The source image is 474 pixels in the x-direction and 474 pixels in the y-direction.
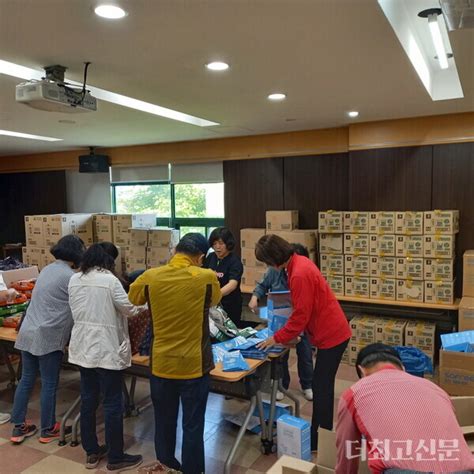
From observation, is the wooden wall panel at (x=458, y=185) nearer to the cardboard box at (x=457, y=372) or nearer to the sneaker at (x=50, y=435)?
the cardboard box at (x=457, y=372)

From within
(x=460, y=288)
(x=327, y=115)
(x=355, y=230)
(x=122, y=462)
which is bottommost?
(x=122, y=462)

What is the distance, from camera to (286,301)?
292 centimetres

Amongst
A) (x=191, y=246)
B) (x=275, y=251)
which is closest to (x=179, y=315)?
(x=191, y=246)

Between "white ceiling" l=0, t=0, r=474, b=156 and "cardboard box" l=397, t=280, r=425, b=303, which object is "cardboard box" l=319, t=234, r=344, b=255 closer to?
"cardboard box" l=397, t=280, r=425, b=303

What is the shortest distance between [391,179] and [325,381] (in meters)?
2.71

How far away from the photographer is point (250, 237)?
5477mm

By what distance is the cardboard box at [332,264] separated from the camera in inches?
189

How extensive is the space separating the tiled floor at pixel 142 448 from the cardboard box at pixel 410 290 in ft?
5.06

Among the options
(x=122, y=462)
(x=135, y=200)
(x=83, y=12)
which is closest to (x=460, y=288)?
(x=122, y=462)

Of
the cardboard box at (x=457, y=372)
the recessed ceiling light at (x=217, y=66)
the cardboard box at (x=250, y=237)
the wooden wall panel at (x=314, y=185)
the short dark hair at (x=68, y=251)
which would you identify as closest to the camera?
the recessed ceiling light at (x=217, y=66)

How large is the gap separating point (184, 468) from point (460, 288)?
3.42m

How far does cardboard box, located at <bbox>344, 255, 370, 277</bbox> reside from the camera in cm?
467

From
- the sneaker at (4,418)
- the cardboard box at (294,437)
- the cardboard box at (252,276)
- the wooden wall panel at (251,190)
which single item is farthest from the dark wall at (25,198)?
the cardboard box at (294,437)

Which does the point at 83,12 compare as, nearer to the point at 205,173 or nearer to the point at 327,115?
the point at 327,115
